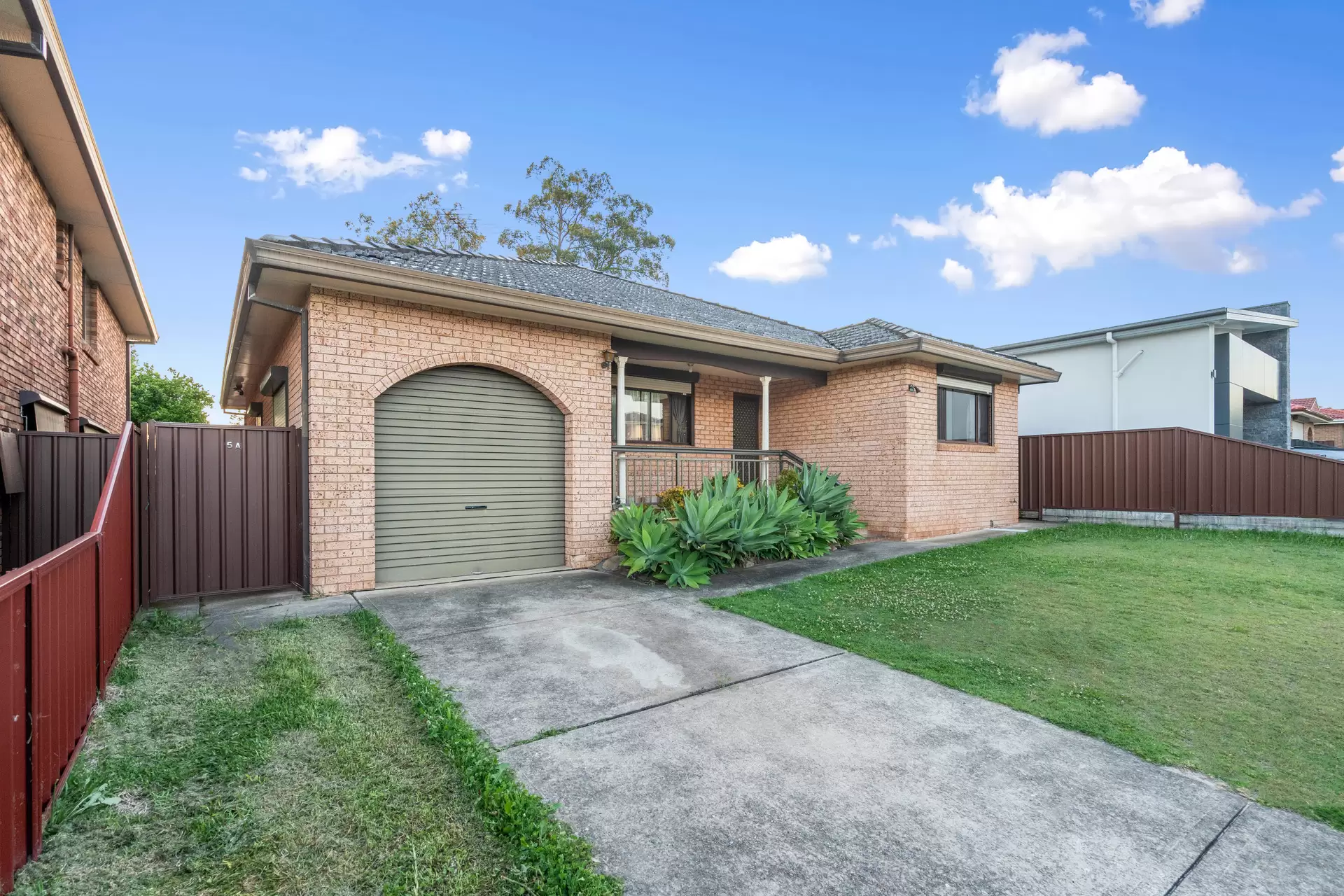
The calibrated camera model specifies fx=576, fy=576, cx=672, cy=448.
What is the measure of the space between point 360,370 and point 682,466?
5698mm

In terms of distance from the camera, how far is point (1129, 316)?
612 inches

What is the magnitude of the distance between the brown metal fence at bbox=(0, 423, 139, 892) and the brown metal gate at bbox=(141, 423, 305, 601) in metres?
2.37

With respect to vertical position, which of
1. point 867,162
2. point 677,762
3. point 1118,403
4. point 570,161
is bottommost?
point 677,762

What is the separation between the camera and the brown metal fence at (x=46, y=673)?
5.99 ft

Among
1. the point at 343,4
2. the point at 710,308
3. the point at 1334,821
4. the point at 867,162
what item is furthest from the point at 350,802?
the point at 867,162

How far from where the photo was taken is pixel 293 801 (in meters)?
2.45

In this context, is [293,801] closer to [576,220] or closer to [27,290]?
[27,290]

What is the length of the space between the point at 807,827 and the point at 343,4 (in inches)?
568

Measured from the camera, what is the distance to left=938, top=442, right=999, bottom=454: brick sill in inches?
420

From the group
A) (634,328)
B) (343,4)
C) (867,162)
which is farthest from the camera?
(867,162)

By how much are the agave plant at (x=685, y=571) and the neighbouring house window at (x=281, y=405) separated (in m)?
5.46

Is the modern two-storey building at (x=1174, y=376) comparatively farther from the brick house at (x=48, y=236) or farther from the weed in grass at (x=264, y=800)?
the brick house at (x=48, y=236)

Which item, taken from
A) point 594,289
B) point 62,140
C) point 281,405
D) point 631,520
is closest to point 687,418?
point 594,289

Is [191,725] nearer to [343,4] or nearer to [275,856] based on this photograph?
[275,856]
